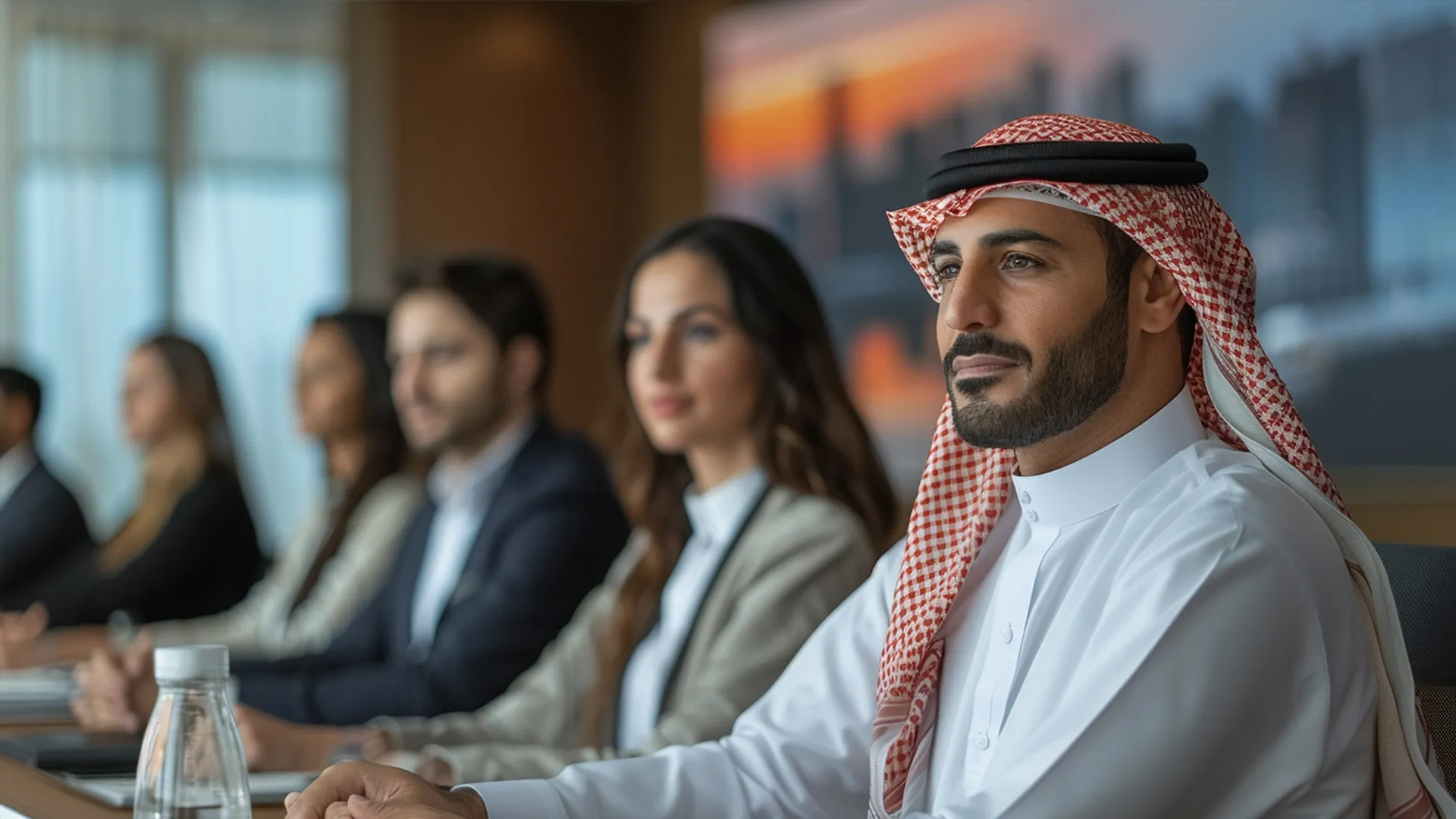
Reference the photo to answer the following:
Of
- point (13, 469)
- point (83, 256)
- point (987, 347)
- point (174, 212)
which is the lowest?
point (13, 469)

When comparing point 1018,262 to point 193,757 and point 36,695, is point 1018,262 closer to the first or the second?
point 193,757

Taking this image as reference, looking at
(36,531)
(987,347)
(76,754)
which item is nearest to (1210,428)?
(987,347)

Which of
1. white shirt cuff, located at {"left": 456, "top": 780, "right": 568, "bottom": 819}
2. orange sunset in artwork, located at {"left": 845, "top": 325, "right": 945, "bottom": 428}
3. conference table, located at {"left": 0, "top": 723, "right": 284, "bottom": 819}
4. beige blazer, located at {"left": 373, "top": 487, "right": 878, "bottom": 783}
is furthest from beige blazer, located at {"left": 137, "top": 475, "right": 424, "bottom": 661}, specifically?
white shirt cuff, located at {"left": 456, "top": 780, "right": 568, "bottom": 819}

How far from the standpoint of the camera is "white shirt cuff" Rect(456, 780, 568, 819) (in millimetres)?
1687

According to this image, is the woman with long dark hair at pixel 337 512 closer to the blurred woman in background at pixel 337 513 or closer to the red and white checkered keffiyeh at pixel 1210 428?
the blurred woman in background at pixel 337 513

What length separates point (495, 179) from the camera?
25.0 feet

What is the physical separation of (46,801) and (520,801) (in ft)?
2.01

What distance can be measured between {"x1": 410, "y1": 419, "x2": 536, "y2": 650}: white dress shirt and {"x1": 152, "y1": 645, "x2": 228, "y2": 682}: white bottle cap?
6.62 feet

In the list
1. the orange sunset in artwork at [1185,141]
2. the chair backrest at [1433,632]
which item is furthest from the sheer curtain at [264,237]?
the chair backrest at [1433,632]

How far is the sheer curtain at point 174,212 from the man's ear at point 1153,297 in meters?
6.14

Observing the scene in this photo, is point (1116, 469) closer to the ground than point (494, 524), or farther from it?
farther from it

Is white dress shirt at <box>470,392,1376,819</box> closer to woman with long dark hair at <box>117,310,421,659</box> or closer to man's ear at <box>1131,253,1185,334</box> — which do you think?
man's ear at <box>1131,253,1185,334</box>

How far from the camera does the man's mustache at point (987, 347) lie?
162 cm

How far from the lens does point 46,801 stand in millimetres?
1897
